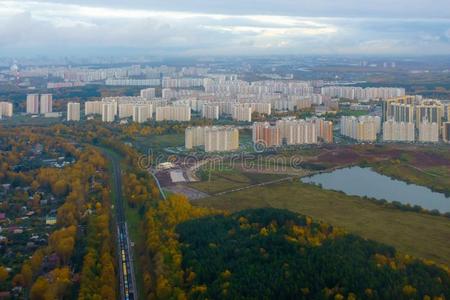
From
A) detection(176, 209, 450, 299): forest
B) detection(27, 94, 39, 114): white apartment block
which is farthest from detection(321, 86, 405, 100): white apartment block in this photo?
detection(176, 209, 450, 299): forest

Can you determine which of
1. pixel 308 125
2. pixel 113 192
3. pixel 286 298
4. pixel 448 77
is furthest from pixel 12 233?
pixel 448 77

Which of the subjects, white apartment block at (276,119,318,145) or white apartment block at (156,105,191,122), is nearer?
white apartment block at (276,119,318,145)

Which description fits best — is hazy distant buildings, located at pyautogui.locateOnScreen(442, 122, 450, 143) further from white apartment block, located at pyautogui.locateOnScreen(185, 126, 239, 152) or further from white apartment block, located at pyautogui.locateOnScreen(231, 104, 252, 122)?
white apartment block, located at pyautogui.locateOnScreen(231, 104, 252, 122)

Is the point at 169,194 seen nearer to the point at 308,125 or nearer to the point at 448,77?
the point at 308,125

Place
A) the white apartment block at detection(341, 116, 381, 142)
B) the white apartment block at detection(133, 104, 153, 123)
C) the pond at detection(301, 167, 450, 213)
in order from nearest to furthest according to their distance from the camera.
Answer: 1. the pond at detection(301, 167, 450, 213)
2. the white apartment block at detection(341, 116, 381, 142)
3. the white apartment block at detection(133, 104, 153, 123)

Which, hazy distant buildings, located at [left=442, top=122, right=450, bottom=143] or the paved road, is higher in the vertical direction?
hazy distant buildings, located at [left=442, top=122, right=450, bottom=143]

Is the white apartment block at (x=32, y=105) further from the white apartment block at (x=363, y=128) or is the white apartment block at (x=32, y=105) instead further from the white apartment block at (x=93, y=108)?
the white apartment block at (x=363, y=128)

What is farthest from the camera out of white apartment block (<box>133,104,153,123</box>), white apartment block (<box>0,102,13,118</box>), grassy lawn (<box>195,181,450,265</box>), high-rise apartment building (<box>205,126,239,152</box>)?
white apartment block (<box>0,102,13,118</box>)

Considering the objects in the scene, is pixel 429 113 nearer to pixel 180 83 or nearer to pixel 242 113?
pixel 242 113
